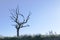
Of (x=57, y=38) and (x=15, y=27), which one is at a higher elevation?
(x=15, y=27)

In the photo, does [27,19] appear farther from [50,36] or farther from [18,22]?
[50,36]

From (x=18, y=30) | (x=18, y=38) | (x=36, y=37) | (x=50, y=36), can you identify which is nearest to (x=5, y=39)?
(x=18, y=38)

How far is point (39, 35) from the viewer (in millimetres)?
32469

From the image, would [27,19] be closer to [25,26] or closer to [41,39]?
[25,26]

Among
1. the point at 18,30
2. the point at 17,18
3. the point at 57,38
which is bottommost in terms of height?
the point at 57,38

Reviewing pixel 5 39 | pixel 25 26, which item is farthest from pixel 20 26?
pixel 5 39

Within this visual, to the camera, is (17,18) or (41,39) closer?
(41,39)

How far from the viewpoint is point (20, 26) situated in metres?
51.7

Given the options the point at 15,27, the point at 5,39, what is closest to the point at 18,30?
the point at 15,27

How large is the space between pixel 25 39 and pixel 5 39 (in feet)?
11.6

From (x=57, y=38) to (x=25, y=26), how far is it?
20.8 meters

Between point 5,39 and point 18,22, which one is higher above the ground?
point 18,22

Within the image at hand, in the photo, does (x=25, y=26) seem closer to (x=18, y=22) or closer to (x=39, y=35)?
(x=18, y=22)

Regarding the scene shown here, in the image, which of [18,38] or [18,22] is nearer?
[18,38]
